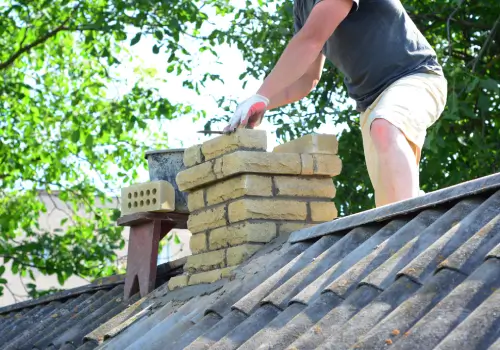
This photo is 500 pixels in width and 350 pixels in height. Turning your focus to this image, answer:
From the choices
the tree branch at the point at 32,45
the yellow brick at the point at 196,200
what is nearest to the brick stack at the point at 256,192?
the yellow brick at the point at 196,200

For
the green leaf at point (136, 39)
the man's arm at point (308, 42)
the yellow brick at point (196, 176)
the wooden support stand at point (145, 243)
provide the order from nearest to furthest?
the man's arm at point (308, 42)
the yellow brick at point (196, 176)
the wooden support stand at point (145, 243)
the green leaf at point (136, 39)

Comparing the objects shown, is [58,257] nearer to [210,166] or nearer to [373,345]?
[210,166]

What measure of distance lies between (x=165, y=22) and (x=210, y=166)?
8.10 meters

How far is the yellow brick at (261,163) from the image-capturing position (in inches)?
176

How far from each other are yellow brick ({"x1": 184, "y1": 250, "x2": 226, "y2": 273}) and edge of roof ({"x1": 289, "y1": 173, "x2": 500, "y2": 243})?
1.48 ft

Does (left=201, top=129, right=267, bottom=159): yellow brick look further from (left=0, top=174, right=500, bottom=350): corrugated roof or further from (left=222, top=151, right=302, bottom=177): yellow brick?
(left=0, top=174, right=500, bottom=350): corrugated roof

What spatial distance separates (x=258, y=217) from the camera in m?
4.50

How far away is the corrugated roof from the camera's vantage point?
2.60 meters

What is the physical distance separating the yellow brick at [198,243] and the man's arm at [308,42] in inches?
33.6

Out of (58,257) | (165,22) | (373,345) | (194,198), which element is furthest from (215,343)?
(58,257)

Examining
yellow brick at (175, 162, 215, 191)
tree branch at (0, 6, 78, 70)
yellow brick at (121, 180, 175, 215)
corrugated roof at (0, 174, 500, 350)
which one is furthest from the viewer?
tree branch at (0, 6, 78, 70)

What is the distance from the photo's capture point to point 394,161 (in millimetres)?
4129

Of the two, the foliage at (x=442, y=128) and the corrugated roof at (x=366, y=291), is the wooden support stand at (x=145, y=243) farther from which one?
the foliage at (x=442, y=128)

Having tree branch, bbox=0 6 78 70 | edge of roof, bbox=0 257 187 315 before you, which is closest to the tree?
tree branch, bbox=0 6 78 70
